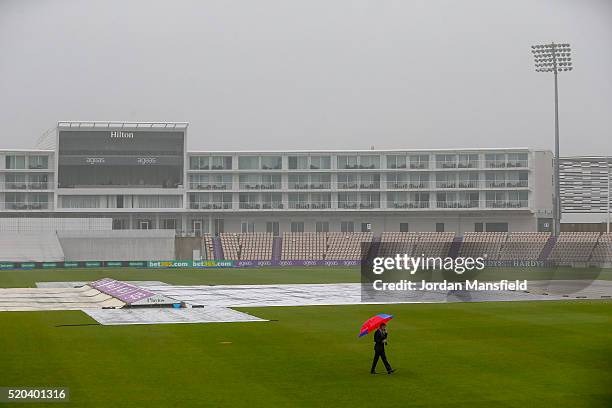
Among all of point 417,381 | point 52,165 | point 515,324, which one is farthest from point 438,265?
point 52,165

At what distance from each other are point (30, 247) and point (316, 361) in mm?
86526

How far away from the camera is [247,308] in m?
44.2

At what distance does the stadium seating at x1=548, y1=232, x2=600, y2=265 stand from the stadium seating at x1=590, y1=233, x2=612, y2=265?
0.57 m

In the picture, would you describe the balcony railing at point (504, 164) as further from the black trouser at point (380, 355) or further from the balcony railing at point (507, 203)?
the black trouser at point (380, 355)

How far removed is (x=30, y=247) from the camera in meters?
105

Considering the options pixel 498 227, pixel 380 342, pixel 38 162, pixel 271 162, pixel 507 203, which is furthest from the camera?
pixel 271 162

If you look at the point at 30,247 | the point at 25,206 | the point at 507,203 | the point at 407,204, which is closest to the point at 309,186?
the point at 407,204

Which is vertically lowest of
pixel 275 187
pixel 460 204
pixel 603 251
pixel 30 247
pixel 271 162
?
pixel 603 251

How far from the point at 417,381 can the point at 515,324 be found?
1507 centimetres

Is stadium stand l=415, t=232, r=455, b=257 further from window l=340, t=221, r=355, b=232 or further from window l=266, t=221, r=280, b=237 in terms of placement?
window l=266, t=221, r=280, b=237

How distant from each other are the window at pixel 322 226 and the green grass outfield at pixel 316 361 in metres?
81.0

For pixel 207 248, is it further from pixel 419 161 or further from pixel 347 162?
pixel 419 161

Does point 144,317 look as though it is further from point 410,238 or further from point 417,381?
point 410,238

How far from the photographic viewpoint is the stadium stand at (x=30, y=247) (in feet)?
341
